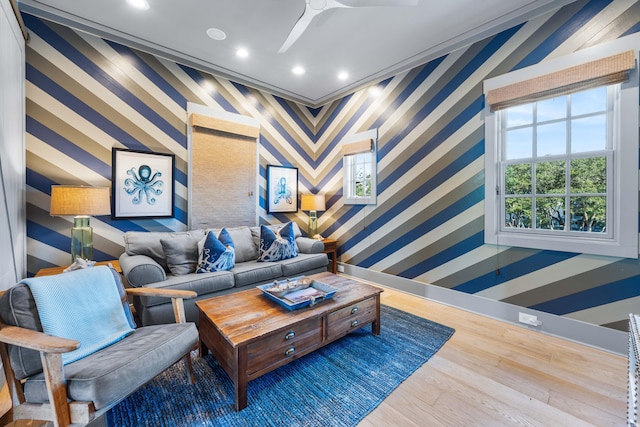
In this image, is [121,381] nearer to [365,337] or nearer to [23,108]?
[365,337]

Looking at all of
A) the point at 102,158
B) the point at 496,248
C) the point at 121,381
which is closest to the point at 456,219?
the point at 496,248

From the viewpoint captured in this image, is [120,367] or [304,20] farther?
[304,20]

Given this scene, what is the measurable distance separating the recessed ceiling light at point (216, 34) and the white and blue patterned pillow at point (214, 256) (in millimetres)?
2108

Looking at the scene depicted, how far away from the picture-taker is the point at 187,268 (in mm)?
2688

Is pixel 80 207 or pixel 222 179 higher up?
pixel 222 179

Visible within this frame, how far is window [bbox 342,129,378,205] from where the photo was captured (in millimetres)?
3830

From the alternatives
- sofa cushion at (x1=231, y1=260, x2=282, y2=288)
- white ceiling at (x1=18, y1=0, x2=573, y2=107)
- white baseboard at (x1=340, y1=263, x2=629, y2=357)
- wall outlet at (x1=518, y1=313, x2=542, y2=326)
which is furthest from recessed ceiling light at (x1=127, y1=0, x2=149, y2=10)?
wall outlet at (x1=518, y1=313, x2=542, y2=326)

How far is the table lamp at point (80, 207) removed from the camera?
7.09 ft

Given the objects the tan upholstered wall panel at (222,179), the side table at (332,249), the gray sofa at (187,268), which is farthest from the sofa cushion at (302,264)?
the tan upholstered wall panel at (222,179)

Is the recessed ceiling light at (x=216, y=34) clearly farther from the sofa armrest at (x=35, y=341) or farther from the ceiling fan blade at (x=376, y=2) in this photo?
the sofa armrest at (x=35, y=341)

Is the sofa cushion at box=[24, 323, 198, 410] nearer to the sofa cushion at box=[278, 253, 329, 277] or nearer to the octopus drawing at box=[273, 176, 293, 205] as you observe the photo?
the sofa cushion at box=[278, 253, 329, 277]

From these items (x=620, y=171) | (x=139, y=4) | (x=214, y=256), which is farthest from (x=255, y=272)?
(x=620, y=171)

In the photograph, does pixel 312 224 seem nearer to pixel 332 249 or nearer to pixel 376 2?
pixel 332 249

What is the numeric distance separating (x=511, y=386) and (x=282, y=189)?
11.7 ft
